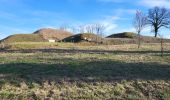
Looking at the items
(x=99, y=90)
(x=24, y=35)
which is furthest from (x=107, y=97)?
(x=24, y=35)

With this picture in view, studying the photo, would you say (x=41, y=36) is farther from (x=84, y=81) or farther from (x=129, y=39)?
(x=84, y=81)

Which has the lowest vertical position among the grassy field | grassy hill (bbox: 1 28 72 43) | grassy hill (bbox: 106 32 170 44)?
the grassy field

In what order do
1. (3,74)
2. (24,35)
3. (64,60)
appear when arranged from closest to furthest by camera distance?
1. (3,74)
2. (64,60)
3. (24,35)

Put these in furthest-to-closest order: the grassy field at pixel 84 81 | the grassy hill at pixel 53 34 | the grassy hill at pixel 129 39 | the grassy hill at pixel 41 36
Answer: the grassy hill at pixel 53 34
the grassy hill at pixel 41 36
the grassy hill at pixel 129 39
the grassy field at pixel 84 81

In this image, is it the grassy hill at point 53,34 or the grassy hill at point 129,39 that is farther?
the grassy hill at point 53,34

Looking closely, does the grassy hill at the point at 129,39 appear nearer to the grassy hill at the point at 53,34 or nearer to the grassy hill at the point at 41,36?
the grassy hill at the point at 41,36

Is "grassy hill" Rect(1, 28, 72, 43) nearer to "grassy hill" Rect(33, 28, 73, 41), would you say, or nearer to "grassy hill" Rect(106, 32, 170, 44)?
"grassy hill" Rect(33, 28, 73, 41)

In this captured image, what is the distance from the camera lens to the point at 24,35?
70.3 meters

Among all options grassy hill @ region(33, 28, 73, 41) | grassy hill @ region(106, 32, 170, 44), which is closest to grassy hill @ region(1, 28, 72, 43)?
grassy hill @ region(33, 28, 73, 41)

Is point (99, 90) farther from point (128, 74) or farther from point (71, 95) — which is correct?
point (128, 74)

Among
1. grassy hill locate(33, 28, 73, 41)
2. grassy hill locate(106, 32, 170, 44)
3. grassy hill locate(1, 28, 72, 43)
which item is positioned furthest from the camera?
grassy hill locate(33, 28, 73, 41)

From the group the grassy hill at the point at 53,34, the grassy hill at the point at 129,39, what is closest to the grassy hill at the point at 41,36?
the grassy hill at the point at 53,34

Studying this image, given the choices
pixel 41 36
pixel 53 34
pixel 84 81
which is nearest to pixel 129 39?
pixel 41 36

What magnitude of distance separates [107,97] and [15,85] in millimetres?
3624
